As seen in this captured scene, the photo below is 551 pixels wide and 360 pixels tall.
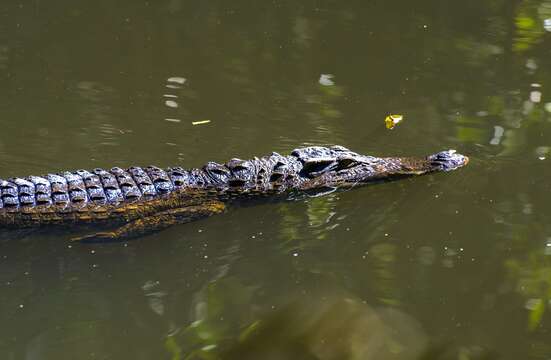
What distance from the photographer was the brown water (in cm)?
466

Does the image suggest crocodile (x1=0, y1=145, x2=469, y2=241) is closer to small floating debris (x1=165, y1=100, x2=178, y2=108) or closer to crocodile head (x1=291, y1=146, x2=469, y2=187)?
crocodile head (x1=291, y1=146, x2=469, y2=187)

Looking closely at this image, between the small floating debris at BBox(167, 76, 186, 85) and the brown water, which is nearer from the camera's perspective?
the brown water

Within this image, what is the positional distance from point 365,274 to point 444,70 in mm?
3347

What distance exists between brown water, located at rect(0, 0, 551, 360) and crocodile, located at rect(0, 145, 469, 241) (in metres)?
0.14

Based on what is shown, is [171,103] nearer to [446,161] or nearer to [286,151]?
[286,151]

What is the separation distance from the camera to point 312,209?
5.89m

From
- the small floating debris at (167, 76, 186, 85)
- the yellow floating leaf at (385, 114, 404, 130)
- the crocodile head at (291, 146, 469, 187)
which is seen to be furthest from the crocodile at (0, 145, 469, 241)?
the small floating debris at (167, 76, 186, 85)

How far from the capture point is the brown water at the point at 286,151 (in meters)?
4.66

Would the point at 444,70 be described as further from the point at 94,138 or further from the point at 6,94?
the point at 6,94

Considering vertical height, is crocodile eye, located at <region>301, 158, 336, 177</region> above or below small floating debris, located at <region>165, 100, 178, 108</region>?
below

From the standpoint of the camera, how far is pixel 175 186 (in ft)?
18.2

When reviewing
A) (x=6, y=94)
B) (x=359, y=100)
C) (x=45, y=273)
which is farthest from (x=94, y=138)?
(x=359, y=100)

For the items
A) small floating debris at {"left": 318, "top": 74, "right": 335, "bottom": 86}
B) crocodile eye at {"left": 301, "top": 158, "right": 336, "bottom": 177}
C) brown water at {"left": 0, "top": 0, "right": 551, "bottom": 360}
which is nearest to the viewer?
brown water at {"left": 0, "top": 0, "right": 551, "bottom": 360}

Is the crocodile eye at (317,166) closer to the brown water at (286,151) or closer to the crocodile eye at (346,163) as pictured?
the crocodile eye at (346,163)
